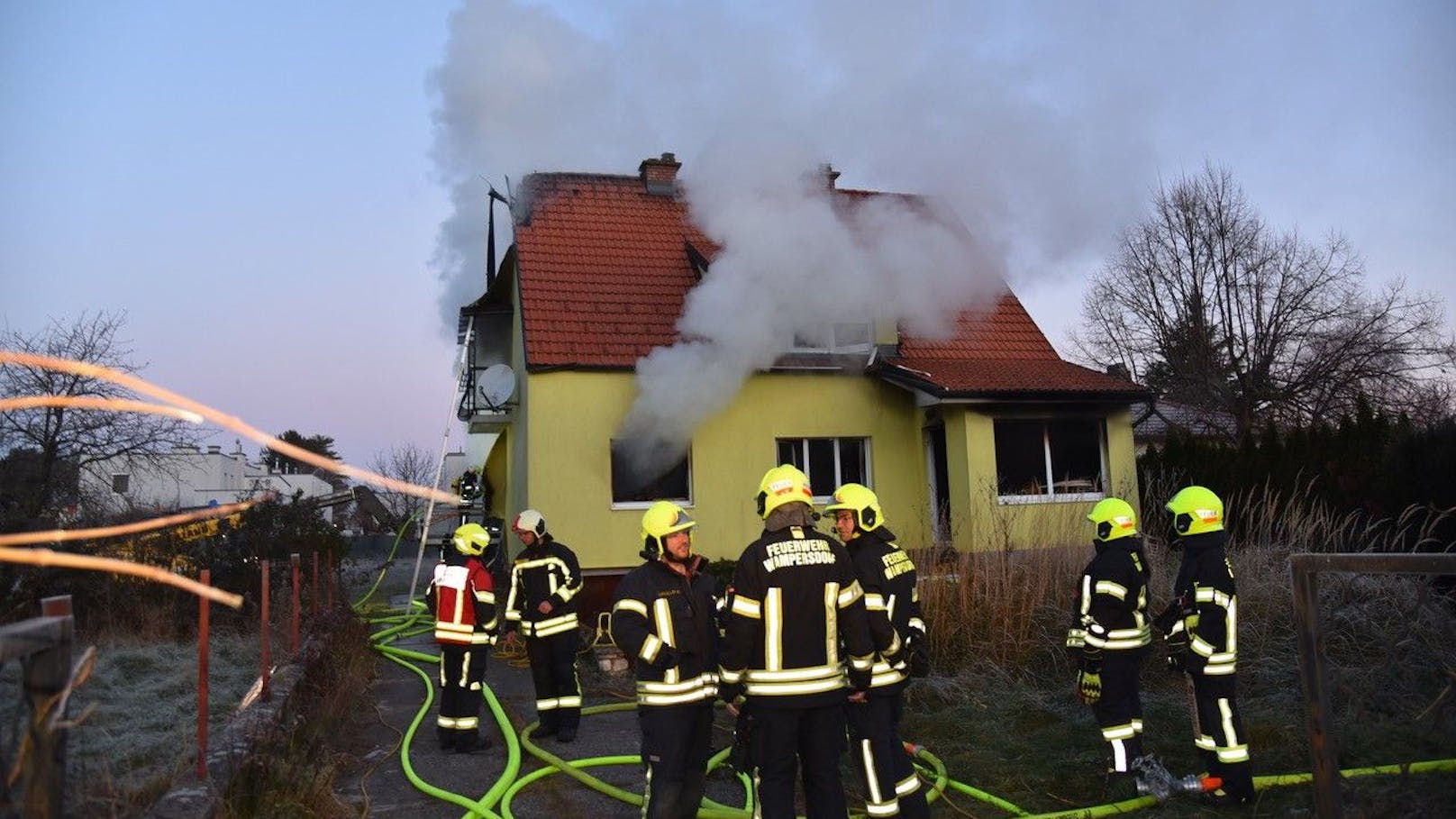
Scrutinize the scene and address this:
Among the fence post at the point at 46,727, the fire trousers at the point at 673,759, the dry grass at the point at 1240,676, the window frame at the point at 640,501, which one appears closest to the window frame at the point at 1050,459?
the dry grass at the point at 1240,676

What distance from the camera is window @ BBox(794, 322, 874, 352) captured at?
14547 millimetres

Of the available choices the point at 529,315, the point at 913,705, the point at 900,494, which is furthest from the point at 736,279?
the point at 913,705

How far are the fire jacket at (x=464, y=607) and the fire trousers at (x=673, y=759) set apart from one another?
2696 mm

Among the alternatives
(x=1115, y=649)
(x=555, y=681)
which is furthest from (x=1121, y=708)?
(x=555, y=681)

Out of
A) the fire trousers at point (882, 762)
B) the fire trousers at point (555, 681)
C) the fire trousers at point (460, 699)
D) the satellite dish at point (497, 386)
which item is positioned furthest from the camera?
the satellite dish at point (497, 386)

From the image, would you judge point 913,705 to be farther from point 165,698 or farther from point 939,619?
point 165,698

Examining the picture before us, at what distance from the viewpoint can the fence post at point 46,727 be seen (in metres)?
3.12

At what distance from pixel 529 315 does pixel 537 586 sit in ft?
22.4

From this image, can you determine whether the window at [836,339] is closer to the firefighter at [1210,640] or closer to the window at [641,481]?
the window at [641,481]

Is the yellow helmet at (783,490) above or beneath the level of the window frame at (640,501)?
beneath

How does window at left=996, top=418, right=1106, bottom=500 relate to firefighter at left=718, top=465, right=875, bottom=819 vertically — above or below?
above

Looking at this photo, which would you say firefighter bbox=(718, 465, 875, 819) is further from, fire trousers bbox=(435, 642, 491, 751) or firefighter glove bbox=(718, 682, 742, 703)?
fire trousers bbox=(435, 642, 491, 751)

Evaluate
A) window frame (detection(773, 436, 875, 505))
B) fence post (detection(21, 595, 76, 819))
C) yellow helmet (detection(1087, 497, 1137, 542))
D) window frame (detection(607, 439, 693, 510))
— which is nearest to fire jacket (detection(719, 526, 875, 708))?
yellow helmet (detection(1087, 497, 1137, 542))

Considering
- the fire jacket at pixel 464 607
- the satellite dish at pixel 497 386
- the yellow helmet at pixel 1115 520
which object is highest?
the satellite dish at pixel 497 386
